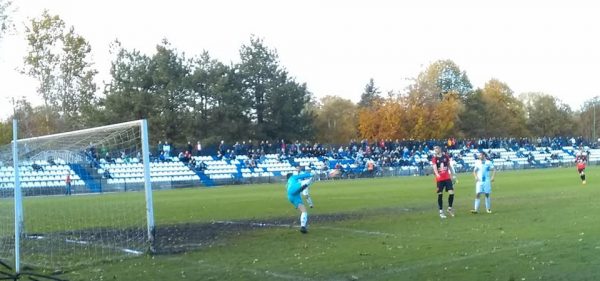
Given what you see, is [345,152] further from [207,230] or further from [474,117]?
[474,117]

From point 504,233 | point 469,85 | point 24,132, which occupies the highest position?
point 469,85

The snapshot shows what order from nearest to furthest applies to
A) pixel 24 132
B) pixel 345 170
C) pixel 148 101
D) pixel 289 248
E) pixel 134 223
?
pixel 289 248
pixel 134 223
pixel 345 170
pixel 148 101
pixel 24 132

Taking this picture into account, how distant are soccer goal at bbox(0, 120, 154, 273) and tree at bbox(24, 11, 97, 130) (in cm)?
4499

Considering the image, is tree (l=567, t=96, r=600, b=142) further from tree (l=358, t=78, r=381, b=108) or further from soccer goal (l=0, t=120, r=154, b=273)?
soccer goal (l=0, t=120, r=154, b=273)

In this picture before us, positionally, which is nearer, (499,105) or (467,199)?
(467,199)

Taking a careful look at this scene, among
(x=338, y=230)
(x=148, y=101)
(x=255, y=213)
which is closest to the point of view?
(x=338, y=230)

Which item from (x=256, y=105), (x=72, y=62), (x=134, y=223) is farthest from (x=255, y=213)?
(x=72, y=62)

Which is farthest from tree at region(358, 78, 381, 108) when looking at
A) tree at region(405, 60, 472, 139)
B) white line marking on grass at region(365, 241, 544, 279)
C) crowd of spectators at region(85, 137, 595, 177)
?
white line marking on grass at region(365, 241, 544, 279)

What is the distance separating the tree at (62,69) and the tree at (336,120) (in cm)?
3112

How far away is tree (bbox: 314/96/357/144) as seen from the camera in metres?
95.2

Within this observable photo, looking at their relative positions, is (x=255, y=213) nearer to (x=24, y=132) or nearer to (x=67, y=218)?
Result: (x=67, y=218)

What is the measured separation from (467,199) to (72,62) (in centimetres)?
5654

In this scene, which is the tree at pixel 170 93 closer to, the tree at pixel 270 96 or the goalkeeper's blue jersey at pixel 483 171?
the tree at pixel 270 96

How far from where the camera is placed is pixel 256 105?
73.8 metres
